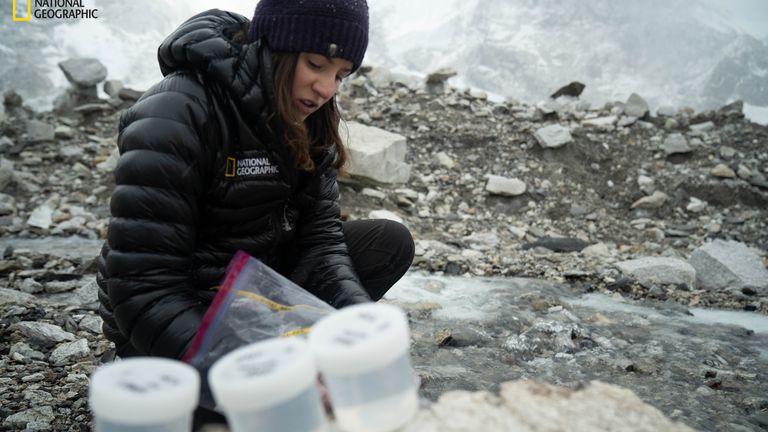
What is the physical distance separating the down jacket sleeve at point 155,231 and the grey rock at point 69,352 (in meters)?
1.22

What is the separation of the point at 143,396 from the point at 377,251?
5.44 feet

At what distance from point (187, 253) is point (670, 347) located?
249 centimetres

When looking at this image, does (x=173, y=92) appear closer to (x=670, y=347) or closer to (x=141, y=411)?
(x=141, y=411)

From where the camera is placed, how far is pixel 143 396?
67 cm

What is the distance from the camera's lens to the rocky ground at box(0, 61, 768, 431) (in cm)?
226

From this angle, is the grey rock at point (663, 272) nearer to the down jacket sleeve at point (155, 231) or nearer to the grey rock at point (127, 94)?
the down jacket sleeve at point (155, 231)

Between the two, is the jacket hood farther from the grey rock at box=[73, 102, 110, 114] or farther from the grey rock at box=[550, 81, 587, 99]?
the grey rock at box=[550, 81, 587, 99]

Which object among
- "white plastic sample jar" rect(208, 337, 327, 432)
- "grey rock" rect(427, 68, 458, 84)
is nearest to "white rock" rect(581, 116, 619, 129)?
"grey rock" rect(427, 68, 458, 84)

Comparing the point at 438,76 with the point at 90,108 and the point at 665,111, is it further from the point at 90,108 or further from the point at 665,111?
the point at 90,108

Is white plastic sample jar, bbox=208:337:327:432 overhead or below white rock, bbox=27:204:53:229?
overhead

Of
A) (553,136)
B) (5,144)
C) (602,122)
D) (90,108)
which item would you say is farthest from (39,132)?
(602,122)

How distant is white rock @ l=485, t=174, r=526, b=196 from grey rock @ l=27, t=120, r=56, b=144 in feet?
18.3

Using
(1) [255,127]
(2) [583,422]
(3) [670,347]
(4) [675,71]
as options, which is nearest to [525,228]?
(3) [670,347]

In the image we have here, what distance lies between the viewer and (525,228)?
5.14 m
